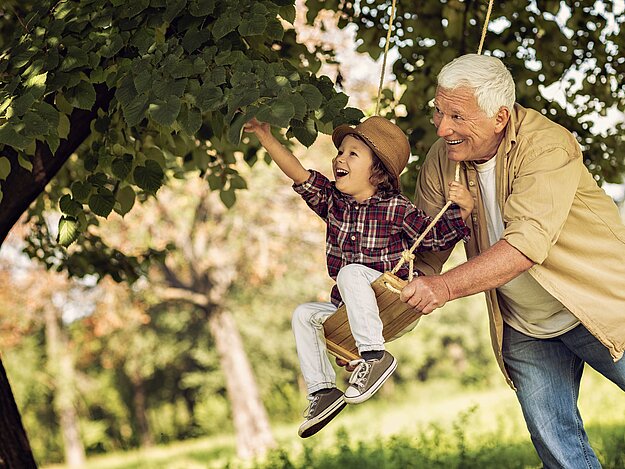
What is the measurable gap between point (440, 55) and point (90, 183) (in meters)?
2.59

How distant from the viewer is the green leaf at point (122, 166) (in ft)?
13.3

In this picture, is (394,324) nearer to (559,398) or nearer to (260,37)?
(559,398)

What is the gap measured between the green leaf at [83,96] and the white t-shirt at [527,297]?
1.51 meters

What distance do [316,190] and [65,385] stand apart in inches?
775

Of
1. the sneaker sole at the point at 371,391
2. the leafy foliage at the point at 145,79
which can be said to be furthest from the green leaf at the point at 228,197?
the sneaker sole at the point at 371,391

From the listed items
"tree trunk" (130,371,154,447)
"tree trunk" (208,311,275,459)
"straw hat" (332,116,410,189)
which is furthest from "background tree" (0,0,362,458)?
"tree trunk" (130,371,154,447)

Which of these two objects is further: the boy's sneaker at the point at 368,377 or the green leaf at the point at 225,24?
the green leaf at the point at 225,24

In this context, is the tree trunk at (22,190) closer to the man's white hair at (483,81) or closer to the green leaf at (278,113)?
the green leaf at (278,113)

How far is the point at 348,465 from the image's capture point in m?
7.19

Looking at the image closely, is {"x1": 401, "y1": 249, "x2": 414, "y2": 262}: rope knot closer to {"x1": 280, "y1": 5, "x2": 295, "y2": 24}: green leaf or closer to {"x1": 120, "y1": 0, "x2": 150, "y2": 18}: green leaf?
{"x1": 280, "y1": 5, "x2": 295, "y2": 24}: green leaf

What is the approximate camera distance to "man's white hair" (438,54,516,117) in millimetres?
3248

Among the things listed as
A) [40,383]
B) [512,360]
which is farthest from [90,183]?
[40,383]

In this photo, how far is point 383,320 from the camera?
347cm

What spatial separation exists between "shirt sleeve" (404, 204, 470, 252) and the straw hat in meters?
0.15
